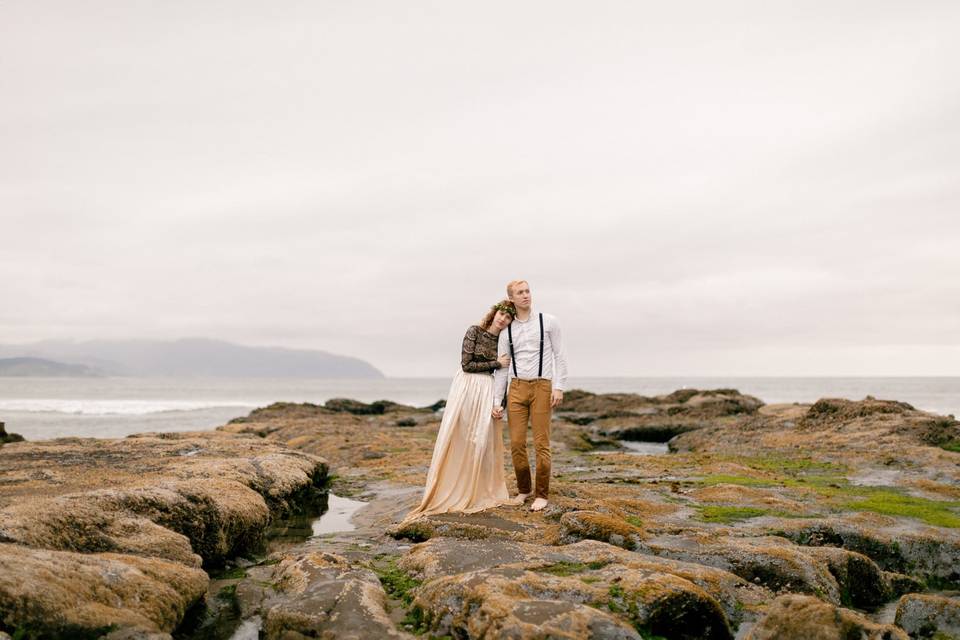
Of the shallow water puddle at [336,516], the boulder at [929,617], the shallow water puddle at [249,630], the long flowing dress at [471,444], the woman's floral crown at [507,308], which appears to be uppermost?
the woman's floral crown at [507,308]

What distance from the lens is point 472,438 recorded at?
35.3ft

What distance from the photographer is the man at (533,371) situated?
1034 centimetres

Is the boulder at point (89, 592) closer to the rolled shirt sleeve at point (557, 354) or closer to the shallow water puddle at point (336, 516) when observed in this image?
the shallow water puddle at point (336, 516)

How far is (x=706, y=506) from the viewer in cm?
1176

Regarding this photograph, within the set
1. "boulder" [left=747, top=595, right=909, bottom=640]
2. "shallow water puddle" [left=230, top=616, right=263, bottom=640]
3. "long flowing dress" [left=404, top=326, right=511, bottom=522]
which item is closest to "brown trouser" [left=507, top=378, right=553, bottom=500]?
"long flowing dress" [left=404, top=326, right=511, bottom=522]

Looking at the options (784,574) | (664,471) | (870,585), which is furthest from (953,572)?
(664,471)

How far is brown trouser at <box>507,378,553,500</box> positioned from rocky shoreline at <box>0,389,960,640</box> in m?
0.76

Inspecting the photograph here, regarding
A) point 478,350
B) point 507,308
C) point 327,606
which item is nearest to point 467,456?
point 478,350

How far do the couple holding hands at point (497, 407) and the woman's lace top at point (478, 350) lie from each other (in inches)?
0.6

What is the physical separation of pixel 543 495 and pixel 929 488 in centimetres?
857

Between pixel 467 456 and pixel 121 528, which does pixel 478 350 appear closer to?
pixel 467 456

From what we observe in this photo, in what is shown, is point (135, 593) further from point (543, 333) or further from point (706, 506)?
point (706, 506)

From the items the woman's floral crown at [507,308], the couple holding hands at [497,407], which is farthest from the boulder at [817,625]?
the woman's floral crown at [507,308]

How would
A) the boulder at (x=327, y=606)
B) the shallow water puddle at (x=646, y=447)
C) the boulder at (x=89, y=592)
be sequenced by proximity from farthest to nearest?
the shallow water puddle at (x=646, y=447) → the boulder at (x=327, y=606) → the boulder at (x=89, y=592)
